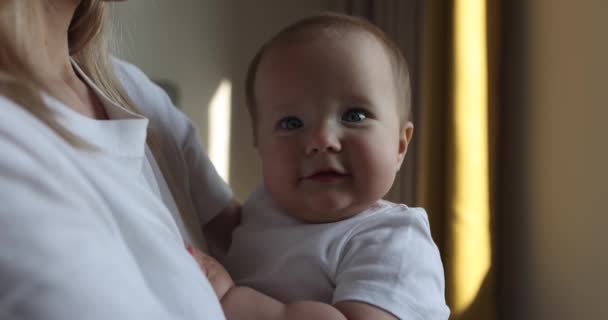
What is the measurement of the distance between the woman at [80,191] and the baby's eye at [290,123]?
6.9 inches

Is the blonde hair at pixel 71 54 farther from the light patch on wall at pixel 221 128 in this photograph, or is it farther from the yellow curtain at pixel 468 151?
the light patch on wall at pixel 221 128

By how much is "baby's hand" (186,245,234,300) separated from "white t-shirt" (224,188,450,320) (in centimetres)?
8

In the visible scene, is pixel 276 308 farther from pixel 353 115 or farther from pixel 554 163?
pixel 554 163

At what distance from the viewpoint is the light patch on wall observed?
2412mm

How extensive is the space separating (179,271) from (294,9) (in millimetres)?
1986

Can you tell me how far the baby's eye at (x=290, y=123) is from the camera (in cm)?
95

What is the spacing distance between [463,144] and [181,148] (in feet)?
3.58

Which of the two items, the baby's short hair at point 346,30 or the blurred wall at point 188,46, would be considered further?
the blurred wall at point 188,46

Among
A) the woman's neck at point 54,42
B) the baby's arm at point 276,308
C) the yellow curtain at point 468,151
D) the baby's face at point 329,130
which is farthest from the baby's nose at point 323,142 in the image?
the yellow curtain at point 468,151

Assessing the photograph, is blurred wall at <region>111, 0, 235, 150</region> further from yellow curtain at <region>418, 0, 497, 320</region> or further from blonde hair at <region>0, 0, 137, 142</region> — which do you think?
blonde hair at <region>0, 0, 137, 142</region>

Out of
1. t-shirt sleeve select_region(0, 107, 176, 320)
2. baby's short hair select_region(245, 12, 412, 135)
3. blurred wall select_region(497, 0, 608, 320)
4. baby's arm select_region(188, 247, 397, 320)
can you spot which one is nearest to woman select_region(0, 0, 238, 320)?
t-shirt sleeve select_region(0, 107, 176, 320)

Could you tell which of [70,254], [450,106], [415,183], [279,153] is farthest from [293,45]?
[415,183]

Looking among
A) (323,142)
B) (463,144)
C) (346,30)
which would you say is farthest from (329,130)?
(463,144)

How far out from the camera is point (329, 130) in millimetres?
897
